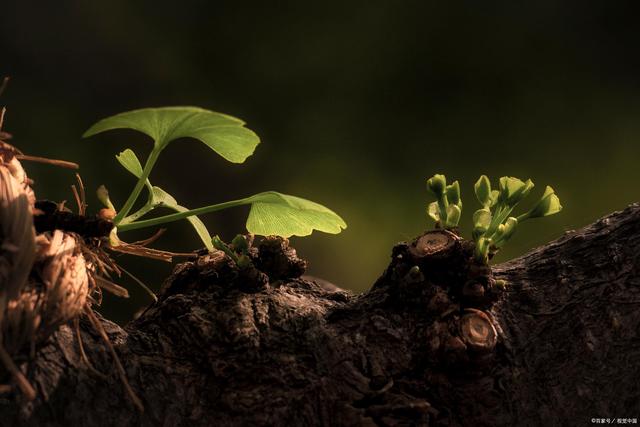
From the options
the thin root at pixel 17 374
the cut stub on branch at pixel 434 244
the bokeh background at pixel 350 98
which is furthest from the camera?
the bokeh background at pixel 350 98

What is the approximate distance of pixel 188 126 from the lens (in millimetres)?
528

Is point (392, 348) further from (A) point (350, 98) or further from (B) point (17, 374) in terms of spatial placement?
(A) point (350, 98)

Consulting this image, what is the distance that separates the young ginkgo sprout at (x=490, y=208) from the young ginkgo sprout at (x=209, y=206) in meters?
0.10

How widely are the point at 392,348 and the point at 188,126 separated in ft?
0.80

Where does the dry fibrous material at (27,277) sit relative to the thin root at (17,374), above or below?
above

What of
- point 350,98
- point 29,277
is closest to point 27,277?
point 29,277

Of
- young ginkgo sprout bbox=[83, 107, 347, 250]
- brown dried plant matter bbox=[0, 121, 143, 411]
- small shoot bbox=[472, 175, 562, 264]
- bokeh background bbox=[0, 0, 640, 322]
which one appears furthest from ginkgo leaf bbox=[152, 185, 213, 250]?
bokeh background bbox=[0, 0, 640, 322]

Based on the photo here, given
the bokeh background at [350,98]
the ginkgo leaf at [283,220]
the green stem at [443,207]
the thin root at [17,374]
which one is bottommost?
the thin root at [17,374]

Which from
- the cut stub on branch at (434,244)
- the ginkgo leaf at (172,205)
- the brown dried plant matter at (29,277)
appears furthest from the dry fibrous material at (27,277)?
the cut stub on branch at (434,244)

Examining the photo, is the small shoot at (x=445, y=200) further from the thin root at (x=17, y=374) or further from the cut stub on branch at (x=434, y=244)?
the thin root at (x=17, y=374)

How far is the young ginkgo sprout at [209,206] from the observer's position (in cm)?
50

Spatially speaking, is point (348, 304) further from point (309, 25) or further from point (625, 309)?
point (309, 25)

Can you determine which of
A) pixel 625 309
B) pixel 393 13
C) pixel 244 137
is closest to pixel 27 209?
pixel 244 137

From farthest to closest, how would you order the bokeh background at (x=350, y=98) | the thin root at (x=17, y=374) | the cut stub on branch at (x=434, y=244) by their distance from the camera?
the bokeh background at (x=350, y=98)
the cut stub on branch at (x=434, y=244)
the thin root at (x=17, y=374)
